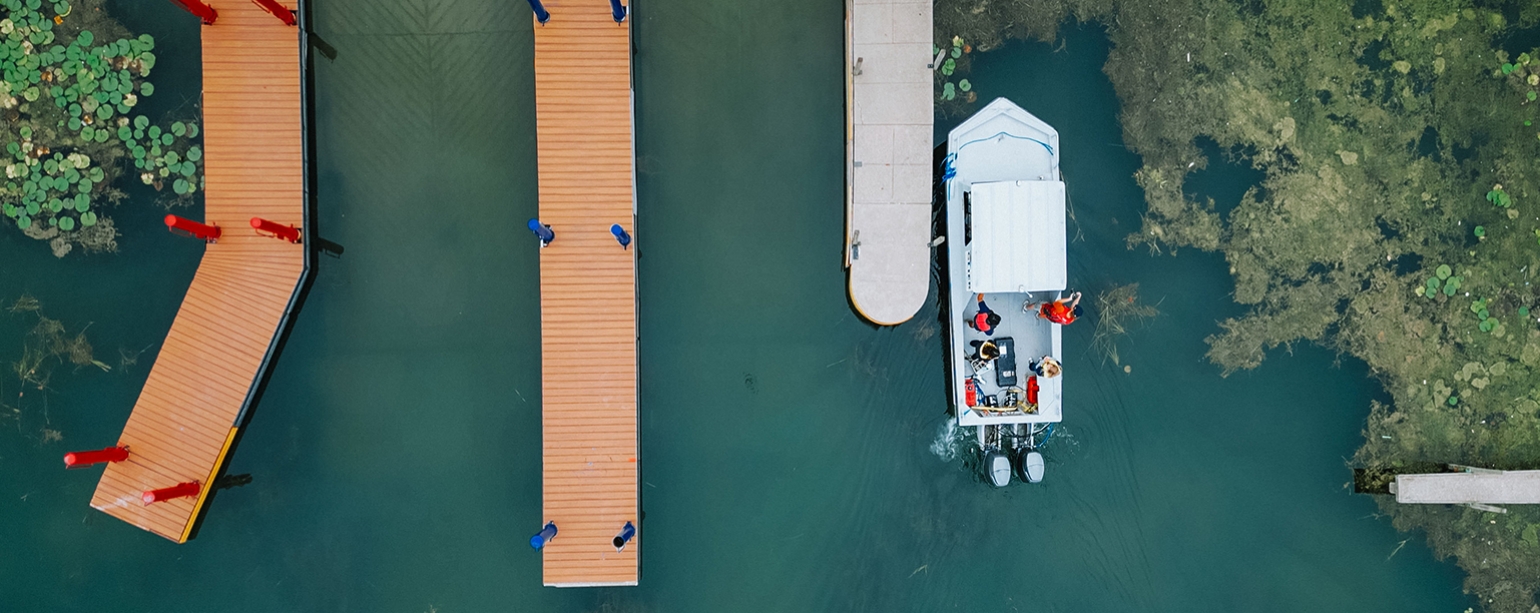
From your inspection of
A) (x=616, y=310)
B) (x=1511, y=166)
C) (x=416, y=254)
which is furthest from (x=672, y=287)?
(x=1511, y=166)

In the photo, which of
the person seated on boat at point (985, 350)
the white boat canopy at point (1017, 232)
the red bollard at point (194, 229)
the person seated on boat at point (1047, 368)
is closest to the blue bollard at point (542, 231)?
the red bollard at point (194, 229)

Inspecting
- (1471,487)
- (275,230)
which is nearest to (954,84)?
(1471,487)

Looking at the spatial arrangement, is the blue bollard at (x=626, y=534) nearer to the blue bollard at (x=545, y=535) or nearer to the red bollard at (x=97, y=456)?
the blue bollard at (x=545, y=535)

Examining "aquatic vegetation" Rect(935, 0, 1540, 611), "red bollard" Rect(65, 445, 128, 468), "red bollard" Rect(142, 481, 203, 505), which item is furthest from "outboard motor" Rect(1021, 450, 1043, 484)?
"red bollard" Rect(65, 445, 128, 468)

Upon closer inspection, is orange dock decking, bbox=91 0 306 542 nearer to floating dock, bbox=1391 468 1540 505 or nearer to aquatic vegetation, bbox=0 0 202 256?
aquatic vegetation, bbox=0 0 202 256

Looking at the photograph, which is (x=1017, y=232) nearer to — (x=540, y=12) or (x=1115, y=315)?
(x=1115, y=315)
